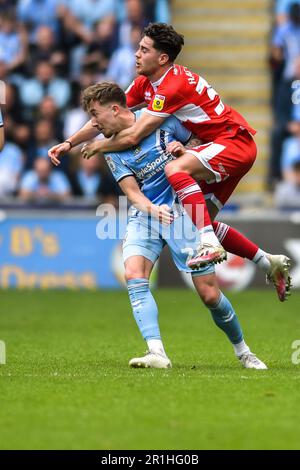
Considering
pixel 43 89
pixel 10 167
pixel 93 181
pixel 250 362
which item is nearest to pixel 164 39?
pixel 250 362

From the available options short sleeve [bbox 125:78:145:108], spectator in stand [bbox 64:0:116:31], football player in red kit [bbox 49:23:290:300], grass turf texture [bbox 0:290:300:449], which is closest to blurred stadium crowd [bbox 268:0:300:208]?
spectator in stand [bbox 64:0:116:31]

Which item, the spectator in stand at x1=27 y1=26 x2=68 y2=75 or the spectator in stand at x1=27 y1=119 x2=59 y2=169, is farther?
the spectator in stand at x1=27 y1=26 x2=68 y2=75

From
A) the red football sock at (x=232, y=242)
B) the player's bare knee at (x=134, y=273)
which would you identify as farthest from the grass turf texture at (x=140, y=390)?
the red football sock at (x=232, y=242)

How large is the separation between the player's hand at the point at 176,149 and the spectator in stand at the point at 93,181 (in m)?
9.70

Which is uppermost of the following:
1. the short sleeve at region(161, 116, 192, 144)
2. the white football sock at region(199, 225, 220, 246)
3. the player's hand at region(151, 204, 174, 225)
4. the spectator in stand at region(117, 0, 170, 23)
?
the spectator in stand at region(117, 0, 170, 23)

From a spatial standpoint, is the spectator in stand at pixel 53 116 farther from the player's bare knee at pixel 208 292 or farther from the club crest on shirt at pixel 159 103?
the player's bare knee at pixel 208 292

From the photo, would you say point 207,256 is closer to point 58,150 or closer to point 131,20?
point 58,150

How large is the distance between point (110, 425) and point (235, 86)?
1596cm

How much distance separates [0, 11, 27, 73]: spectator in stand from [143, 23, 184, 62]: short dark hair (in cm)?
1147

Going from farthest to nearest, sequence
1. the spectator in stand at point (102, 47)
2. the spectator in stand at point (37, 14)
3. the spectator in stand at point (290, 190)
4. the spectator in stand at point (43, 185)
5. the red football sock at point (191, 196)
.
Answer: the spectator in stand at point (37, 14)
the spectator in stand at point (102, 47)
the spectator in stand at point (43, 185)
the spectator in stand at point (290, 190)
the red football sock at point (191, 196)

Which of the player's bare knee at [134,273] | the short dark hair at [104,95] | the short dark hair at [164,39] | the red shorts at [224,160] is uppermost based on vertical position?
the short dark hair at [164,39]

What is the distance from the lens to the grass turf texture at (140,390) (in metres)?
5.83

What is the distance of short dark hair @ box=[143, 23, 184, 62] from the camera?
8.36 meters

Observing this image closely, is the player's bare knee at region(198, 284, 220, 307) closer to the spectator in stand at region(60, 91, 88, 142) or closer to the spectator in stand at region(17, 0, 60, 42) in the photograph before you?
the spectator in stand at region(60, 91, 88, 142)
